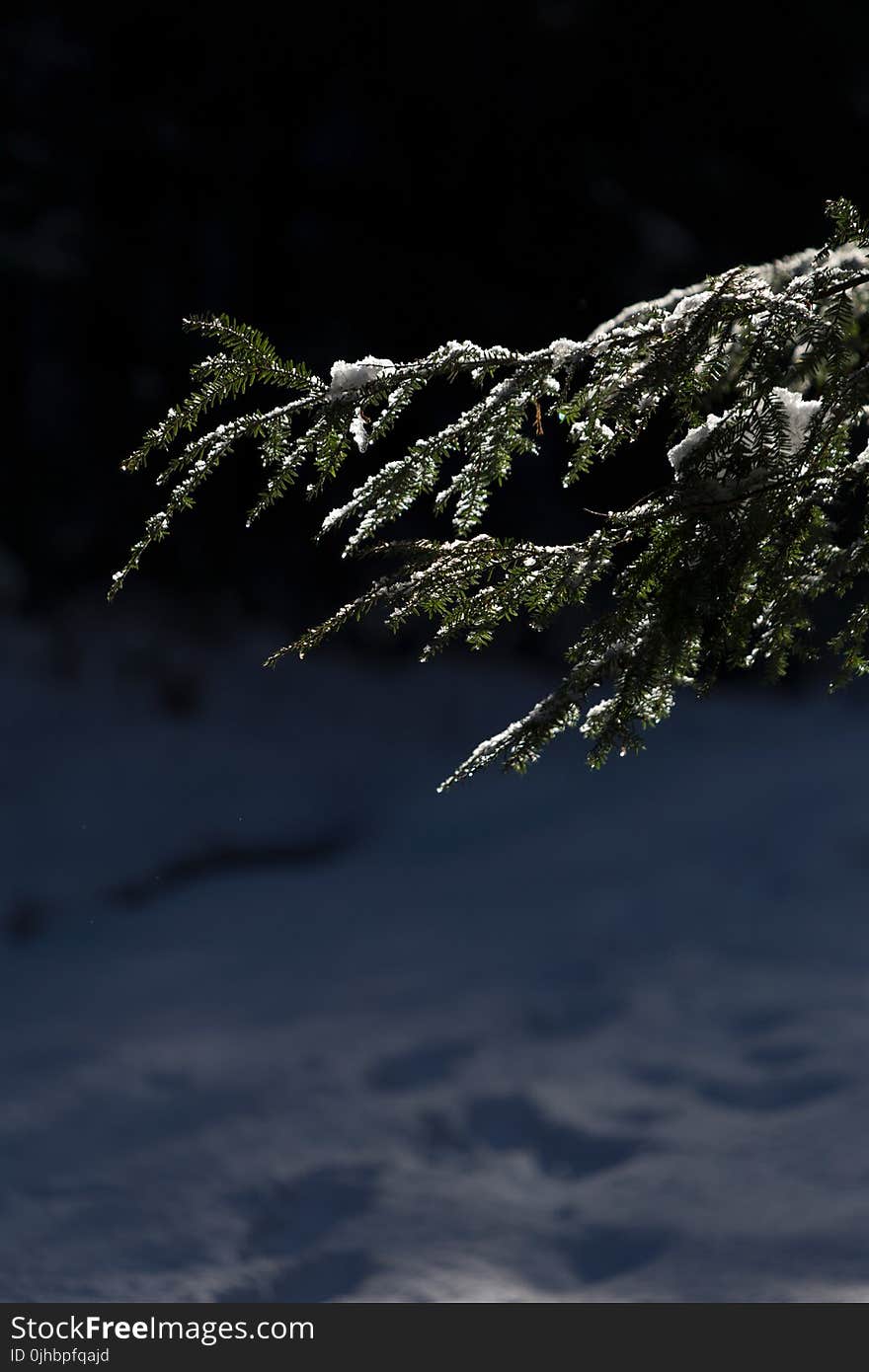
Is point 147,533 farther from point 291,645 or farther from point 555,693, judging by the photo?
point 555,693

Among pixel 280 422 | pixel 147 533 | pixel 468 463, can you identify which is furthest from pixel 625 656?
pixel 147 533

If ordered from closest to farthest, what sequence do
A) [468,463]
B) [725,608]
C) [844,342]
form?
[844,342] < [468,463] < [725,608]

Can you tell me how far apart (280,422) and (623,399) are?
93cm

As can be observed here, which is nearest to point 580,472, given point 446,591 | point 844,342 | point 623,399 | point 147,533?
point 623,399

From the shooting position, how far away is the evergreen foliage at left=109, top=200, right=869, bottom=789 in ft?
9.14

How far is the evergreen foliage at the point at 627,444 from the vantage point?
110 inches

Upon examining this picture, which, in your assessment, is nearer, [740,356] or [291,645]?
[740,356]

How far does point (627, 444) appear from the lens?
10.2 ft

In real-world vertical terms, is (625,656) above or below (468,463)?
below

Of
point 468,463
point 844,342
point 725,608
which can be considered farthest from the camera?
point 725,608

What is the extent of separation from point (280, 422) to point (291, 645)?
65 cm

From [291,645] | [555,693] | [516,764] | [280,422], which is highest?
[280,422]

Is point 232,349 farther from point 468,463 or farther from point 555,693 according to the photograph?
point 555,693

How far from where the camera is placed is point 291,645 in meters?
3.22
